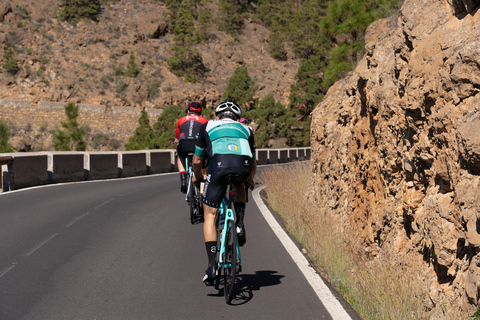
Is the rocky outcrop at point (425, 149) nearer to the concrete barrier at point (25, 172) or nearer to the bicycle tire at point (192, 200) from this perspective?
the bicycle tire at point (192, 200)

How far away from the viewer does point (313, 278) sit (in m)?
6.68

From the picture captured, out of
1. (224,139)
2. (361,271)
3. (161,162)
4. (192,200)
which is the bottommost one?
Answer: (361,271)

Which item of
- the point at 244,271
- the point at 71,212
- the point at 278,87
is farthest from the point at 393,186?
the point at 278,87

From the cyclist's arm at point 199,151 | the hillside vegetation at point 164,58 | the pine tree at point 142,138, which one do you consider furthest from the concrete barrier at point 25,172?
the hillside vegetation at point 164,58

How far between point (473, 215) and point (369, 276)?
1.92 m

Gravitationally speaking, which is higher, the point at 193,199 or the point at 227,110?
the point at 227,110

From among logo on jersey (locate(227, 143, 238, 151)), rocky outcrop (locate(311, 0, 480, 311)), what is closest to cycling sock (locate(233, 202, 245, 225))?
logo on jersey (locate(227, 143, 238, 151))

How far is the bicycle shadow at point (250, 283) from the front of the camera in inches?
231

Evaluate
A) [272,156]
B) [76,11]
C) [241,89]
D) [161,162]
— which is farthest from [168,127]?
[76,11]

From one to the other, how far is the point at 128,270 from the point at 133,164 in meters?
18.1

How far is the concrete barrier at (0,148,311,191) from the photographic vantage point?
16766mm

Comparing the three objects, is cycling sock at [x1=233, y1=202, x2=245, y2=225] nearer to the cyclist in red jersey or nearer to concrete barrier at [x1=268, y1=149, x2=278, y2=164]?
the cyclist in red jersey

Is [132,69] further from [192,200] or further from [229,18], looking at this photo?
[192,200]

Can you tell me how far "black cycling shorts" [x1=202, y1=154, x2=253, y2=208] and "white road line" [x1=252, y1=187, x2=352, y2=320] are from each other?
1567 millimetres
